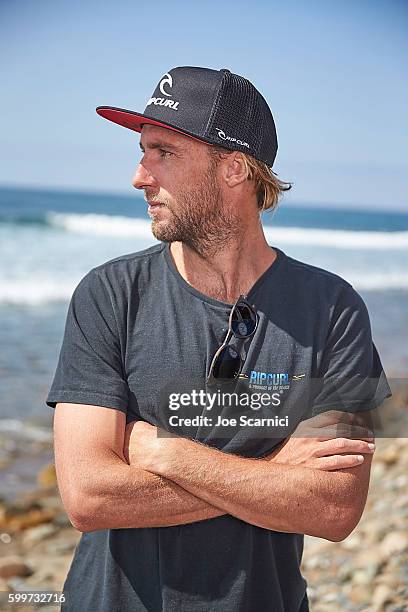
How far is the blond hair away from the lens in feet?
9.21

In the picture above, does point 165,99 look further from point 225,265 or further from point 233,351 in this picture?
point 233,351

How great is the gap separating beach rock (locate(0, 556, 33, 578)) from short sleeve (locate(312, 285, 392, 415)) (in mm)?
3556

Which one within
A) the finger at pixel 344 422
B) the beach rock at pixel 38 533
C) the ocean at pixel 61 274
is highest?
the finger at pixel 344 422

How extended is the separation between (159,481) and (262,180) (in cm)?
111

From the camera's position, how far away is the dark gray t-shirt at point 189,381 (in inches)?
101

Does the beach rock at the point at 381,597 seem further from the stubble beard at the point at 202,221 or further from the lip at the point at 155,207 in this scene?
the lip at the point at 155,207

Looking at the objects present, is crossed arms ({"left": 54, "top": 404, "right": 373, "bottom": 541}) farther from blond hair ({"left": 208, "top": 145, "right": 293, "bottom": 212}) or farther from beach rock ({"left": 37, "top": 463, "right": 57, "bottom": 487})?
beach rock ({"left": 37, "top": 463, "right": 57, "bottom": 487})

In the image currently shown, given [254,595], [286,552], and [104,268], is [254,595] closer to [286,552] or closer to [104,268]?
[286,552]

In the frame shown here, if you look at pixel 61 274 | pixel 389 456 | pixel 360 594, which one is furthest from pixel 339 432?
pixel 61 274

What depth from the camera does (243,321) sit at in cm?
267

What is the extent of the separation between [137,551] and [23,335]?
9.74 m

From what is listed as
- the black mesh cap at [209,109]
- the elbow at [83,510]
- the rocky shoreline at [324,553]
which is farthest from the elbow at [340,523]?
the rocky shoreline at [324,553]

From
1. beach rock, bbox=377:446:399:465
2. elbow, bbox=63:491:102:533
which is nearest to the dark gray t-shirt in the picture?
elbow, bbox=63:491:102:533

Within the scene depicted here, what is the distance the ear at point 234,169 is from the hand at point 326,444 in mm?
827
